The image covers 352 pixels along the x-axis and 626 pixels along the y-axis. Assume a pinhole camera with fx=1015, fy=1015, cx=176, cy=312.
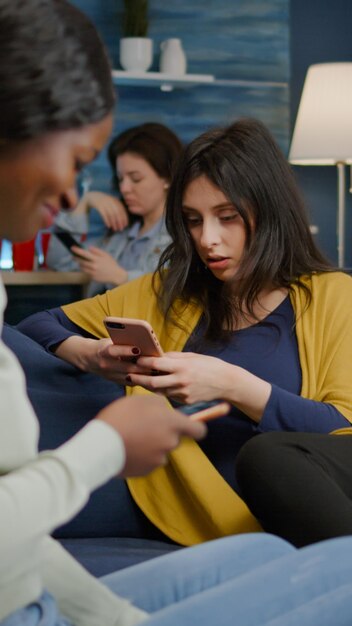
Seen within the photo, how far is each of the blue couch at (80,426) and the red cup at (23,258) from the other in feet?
7.55

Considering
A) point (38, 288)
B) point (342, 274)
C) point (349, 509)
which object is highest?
point (342, 274)

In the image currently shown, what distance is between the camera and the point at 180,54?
4.55 m

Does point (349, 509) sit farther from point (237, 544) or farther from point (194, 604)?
point (194, 604)

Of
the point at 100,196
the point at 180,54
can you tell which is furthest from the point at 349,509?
the point at 180,54

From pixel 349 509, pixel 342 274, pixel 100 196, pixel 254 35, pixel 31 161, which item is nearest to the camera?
pixel 31 161

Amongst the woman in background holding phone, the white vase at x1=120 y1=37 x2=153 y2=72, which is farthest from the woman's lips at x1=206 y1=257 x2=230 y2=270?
the white vase at x1=120 y1=37 x2=153 y2=72

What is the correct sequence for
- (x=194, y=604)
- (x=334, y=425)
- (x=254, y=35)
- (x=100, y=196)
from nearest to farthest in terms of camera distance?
(x=194, y=604)
(x=334, y=425)
(x=100, y=196)
(x=254, y=35)

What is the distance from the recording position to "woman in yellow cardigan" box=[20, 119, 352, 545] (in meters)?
1.70

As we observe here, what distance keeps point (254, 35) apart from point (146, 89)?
1.96ft

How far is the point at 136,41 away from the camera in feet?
14.7

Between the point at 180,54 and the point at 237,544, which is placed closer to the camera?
the point at 237,544

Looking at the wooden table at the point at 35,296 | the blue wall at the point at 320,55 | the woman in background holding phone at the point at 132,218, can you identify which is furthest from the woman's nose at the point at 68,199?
the blue wall at the point at 320,55

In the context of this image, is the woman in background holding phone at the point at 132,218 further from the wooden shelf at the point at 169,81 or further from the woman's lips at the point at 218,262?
the woman's lips at the point at 218,262

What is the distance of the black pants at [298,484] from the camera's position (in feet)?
4.94
